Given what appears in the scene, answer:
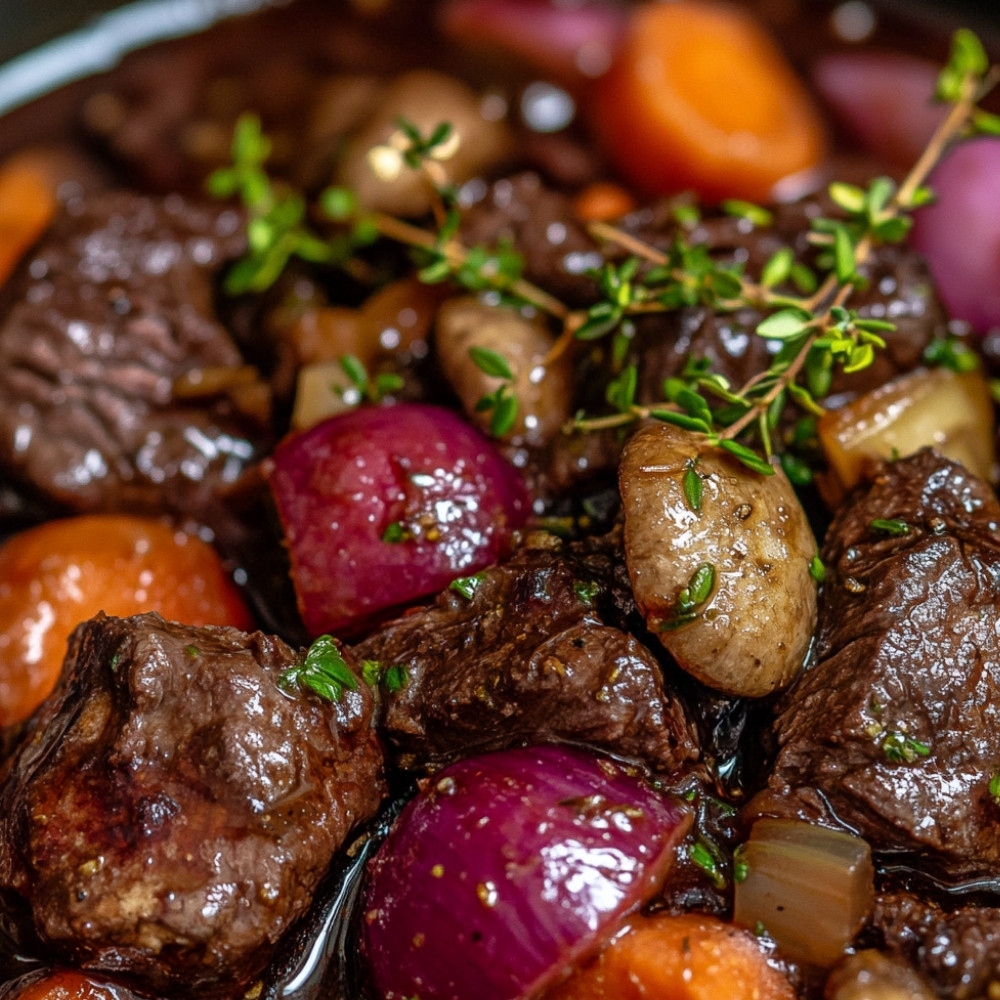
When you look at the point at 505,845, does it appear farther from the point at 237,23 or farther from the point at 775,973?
the point at 237,23

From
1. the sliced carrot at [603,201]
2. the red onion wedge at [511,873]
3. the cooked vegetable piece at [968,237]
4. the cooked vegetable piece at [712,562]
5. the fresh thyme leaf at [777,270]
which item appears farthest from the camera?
the sliced carrot at [603,201]

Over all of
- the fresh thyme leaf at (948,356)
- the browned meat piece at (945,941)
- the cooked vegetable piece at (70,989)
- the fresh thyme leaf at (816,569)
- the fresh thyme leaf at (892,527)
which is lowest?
the browned meat piece at (945,941)

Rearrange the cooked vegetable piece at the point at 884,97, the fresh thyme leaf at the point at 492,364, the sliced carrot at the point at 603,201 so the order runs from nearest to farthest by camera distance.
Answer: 1. the fresh thyme leaf at the point at 492,364
2. the sliced carrot at the point at 603,201
3. the cooked vegetable piece at the point at 884,97

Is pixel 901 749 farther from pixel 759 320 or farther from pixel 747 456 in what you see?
pixel 759 320

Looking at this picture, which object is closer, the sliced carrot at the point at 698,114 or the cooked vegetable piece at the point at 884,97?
the sliced carrot at the point at 698,114

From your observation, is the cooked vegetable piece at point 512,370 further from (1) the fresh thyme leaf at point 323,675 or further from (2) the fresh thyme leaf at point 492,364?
(1) the fresh thyme leaf at point 323,675

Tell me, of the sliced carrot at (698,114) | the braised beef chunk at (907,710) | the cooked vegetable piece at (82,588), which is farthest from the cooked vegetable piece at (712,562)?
the sliced carrot at (698,114)

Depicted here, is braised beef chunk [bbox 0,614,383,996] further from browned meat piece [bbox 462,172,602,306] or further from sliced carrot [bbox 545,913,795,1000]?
browned meat piece [bbox 462,172,602,306]
